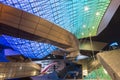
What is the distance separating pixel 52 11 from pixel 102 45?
19.1 m

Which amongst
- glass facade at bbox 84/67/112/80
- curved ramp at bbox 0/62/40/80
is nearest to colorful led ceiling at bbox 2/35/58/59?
curved ramp at bbox 0/62/40/80

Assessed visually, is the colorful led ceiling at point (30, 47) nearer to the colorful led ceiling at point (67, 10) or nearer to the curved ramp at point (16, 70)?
the curved ramp at point (16, 70)

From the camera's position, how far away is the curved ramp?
2638 centimetres

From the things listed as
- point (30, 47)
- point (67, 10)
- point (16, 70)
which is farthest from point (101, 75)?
point (16, 70)

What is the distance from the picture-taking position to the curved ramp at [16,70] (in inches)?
1038

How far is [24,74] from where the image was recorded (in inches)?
1124

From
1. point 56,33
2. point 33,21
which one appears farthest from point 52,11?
point 33,21

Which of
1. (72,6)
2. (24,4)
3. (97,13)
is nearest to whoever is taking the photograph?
(24,4)

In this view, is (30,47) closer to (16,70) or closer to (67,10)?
(16,70)

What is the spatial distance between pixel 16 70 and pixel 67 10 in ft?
38.0

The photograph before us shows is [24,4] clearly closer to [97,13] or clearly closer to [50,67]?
[97,13]

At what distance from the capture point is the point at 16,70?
27547 mm

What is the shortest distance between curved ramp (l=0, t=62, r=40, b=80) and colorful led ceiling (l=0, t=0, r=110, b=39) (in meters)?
8.65

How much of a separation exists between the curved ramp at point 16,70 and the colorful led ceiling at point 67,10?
28.4ft
